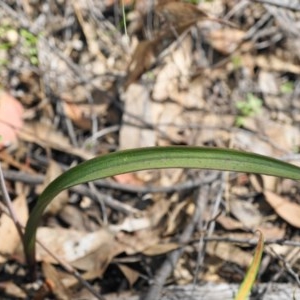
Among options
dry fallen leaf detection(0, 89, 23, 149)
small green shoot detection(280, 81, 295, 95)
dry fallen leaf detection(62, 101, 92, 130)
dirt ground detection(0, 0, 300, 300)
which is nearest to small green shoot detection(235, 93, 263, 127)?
dirt ground detection(0, 0, 300, 300)

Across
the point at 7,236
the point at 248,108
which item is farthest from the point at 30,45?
the point at 248,108

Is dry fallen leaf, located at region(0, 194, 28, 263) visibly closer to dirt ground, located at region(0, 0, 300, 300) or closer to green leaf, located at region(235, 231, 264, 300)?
dirt ground, located at region(0, 0, 300, 300)

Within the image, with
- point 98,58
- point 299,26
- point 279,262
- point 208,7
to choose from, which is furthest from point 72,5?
point 279,262

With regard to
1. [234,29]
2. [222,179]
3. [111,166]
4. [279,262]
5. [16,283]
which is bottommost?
[16,283]

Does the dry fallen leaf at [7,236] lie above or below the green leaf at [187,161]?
below

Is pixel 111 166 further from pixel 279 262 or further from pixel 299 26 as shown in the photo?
pixel 299 26

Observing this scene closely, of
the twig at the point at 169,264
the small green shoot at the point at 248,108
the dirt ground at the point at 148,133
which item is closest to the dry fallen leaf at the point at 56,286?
the dirt ground at the point at 148,133

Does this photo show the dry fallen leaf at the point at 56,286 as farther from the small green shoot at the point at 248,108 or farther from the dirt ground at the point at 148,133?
the small green shoot at the point at 248,108

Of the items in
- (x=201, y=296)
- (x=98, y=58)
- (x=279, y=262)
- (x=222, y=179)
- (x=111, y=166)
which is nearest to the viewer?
(x=111, y=166)

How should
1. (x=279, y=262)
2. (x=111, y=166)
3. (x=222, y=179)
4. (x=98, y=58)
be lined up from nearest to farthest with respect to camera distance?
(x=111, y=166) → (x=279, y=262) → (x=222, y=179) → (x=98, y=58)
